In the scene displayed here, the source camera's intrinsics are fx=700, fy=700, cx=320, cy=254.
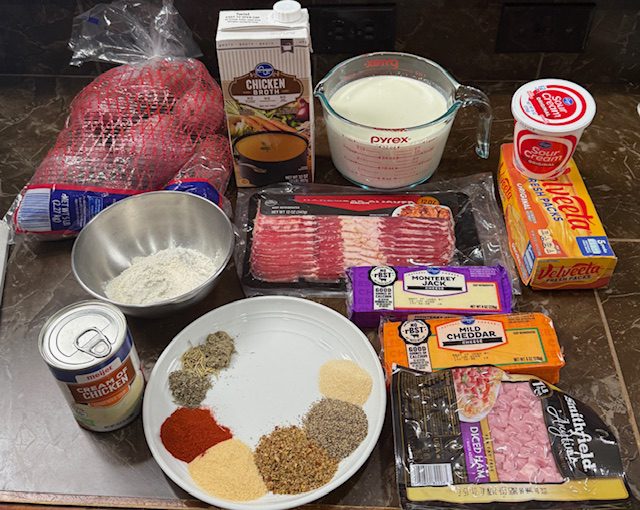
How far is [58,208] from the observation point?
1.11 m

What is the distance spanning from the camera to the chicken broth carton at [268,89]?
103 centimetres

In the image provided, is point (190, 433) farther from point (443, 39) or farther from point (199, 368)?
point (443, 39)

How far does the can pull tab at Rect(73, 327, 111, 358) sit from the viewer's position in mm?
823

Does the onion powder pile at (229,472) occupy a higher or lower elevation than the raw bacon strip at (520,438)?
lower

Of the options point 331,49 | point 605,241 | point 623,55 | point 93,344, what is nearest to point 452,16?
point 331,49

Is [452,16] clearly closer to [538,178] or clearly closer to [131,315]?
[538,178]

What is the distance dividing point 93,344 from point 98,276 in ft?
0.89

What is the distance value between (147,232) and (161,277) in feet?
0.36

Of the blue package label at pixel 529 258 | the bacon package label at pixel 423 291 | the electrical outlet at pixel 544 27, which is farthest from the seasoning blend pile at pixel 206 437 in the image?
the electrical outlet at pixel 544 27

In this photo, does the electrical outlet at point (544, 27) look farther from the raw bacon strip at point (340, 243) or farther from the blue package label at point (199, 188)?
the blue package label at point (199, 188)

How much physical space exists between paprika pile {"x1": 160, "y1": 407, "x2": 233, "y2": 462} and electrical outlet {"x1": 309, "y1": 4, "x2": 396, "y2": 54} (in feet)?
Answer: 2.50

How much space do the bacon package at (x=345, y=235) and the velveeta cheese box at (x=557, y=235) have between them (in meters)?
0.06

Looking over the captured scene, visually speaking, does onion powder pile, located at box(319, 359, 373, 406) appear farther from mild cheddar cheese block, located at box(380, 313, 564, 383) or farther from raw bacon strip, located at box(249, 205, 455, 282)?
→ raw bacon strip, located at box(249, 205, 455, 282)

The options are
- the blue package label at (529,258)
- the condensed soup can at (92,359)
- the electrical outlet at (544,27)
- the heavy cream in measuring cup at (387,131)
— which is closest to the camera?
the condensed soup can at (92,359)
